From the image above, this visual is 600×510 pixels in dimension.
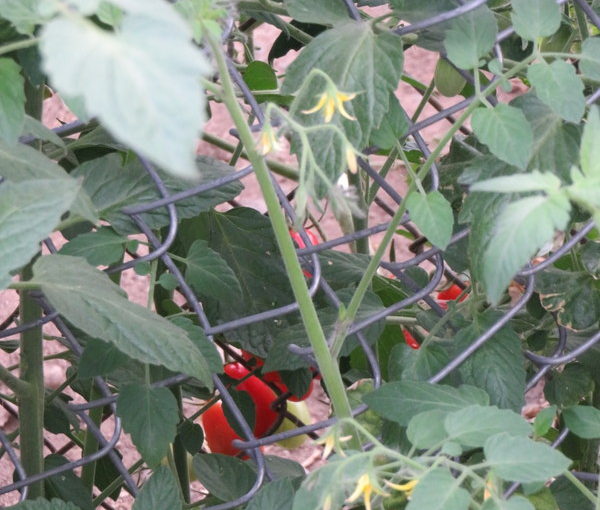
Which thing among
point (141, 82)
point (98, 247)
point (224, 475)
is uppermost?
point (141, 82)

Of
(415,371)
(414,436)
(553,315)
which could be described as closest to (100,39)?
(414,436)

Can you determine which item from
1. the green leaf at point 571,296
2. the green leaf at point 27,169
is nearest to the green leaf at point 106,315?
the green leaf at point 27,169

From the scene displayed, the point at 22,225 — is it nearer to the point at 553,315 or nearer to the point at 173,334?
the point at 173,334

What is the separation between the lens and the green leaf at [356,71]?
0.62 m

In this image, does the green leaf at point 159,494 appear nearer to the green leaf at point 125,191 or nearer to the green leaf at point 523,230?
the green leaf at point 125,191

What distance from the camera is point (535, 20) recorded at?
0.62 meters

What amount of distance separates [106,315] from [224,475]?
340 millimetres

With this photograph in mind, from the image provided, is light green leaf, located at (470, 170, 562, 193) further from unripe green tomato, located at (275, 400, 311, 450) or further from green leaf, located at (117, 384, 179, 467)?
unripe green tomato, located at (275, 400, 311, 450)

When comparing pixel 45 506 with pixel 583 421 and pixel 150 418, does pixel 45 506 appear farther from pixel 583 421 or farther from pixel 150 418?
pixel 583 421

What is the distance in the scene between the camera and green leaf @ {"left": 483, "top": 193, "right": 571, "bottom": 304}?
423 mm

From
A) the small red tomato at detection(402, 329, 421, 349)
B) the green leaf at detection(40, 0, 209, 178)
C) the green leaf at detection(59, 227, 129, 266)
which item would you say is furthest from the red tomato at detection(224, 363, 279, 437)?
the green leaf at detection(40, 0, 209, 178)

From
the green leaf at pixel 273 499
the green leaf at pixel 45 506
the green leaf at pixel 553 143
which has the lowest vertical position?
the green leaf at pixel 45 506

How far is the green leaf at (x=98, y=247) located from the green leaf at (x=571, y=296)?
38 centimetres

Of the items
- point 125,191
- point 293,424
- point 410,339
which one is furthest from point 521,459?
point 293,424
